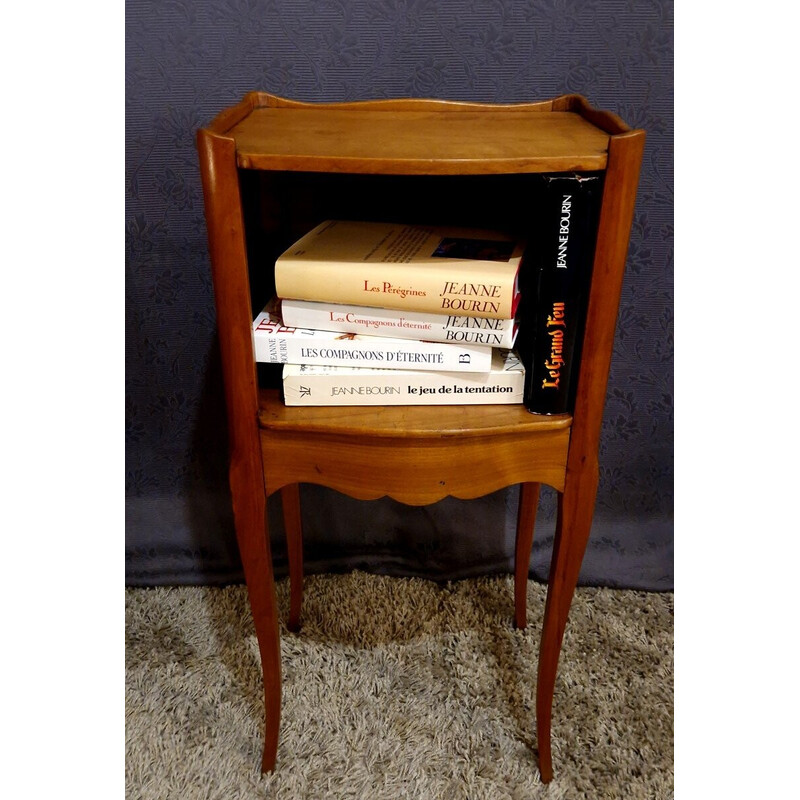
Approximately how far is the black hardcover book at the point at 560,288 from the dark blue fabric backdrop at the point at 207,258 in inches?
16.4

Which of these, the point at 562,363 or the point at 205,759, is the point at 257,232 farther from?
the point at 205,759

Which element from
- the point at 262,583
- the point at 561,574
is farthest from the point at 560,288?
the point at 262,583

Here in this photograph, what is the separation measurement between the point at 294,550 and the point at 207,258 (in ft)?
1.70

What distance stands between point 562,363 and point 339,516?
2.33 feet

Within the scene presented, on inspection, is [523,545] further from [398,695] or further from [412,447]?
[412,447]

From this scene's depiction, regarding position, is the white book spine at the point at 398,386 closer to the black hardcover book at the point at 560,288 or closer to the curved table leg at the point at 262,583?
the black hardcover book at the point at 560,288

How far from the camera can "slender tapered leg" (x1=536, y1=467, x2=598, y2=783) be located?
0.91 m

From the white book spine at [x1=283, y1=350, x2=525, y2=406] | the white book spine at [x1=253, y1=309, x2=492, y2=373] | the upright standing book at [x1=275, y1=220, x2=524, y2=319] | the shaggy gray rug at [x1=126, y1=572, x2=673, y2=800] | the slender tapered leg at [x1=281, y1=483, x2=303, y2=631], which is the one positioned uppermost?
the upright standing book at [x1=275, y1=220, x2=524, y2=319]

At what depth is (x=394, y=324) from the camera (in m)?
0.84

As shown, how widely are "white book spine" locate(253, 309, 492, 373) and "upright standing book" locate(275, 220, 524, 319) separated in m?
0.05

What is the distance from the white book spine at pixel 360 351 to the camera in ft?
2.77

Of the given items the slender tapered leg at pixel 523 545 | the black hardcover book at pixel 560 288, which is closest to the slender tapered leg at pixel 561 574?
the black hardcover book at pixel 560 288

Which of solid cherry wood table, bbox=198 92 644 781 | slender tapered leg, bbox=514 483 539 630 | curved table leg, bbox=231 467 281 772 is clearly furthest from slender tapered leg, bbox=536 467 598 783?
curved table leg, bbox=231 467 281 772

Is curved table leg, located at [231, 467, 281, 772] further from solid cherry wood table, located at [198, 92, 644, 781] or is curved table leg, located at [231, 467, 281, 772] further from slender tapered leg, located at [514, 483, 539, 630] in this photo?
slender tapered leg, located at [514, 483, 539, 630]
